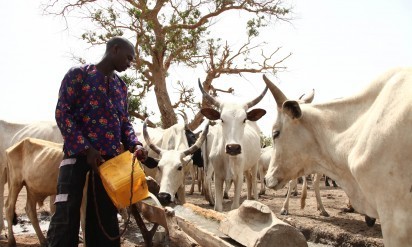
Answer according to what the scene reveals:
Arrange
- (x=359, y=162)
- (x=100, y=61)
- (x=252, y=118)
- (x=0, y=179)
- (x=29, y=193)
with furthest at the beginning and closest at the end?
(x=252, y=118), (x=0, y=179), (x=29, y=193), (x=100, y=61), (x=359, y=162)

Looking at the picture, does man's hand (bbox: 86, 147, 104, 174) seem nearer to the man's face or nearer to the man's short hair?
the man's face

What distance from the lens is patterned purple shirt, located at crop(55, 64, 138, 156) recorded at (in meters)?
3.23

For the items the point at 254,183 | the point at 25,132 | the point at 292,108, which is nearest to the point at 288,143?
the point at 292,108

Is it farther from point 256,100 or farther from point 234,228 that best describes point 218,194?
point 234,228

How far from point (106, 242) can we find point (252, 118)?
3655 millimetres

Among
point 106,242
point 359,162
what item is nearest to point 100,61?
point 106,242

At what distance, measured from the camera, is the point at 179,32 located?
16.3 meters

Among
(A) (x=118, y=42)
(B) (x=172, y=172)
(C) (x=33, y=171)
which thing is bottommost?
(B) (x=172, y=172)

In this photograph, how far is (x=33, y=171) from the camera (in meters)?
5.26

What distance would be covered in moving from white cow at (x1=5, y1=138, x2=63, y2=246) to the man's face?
2153 millimetres

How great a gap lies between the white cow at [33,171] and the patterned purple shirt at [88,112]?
78.2 inches

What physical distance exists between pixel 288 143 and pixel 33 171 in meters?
3.18

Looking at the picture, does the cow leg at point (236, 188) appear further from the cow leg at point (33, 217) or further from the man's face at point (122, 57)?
the man's face at point (122, 57)

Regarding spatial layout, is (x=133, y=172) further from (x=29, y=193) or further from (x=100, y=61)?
(x=29, y=193)
